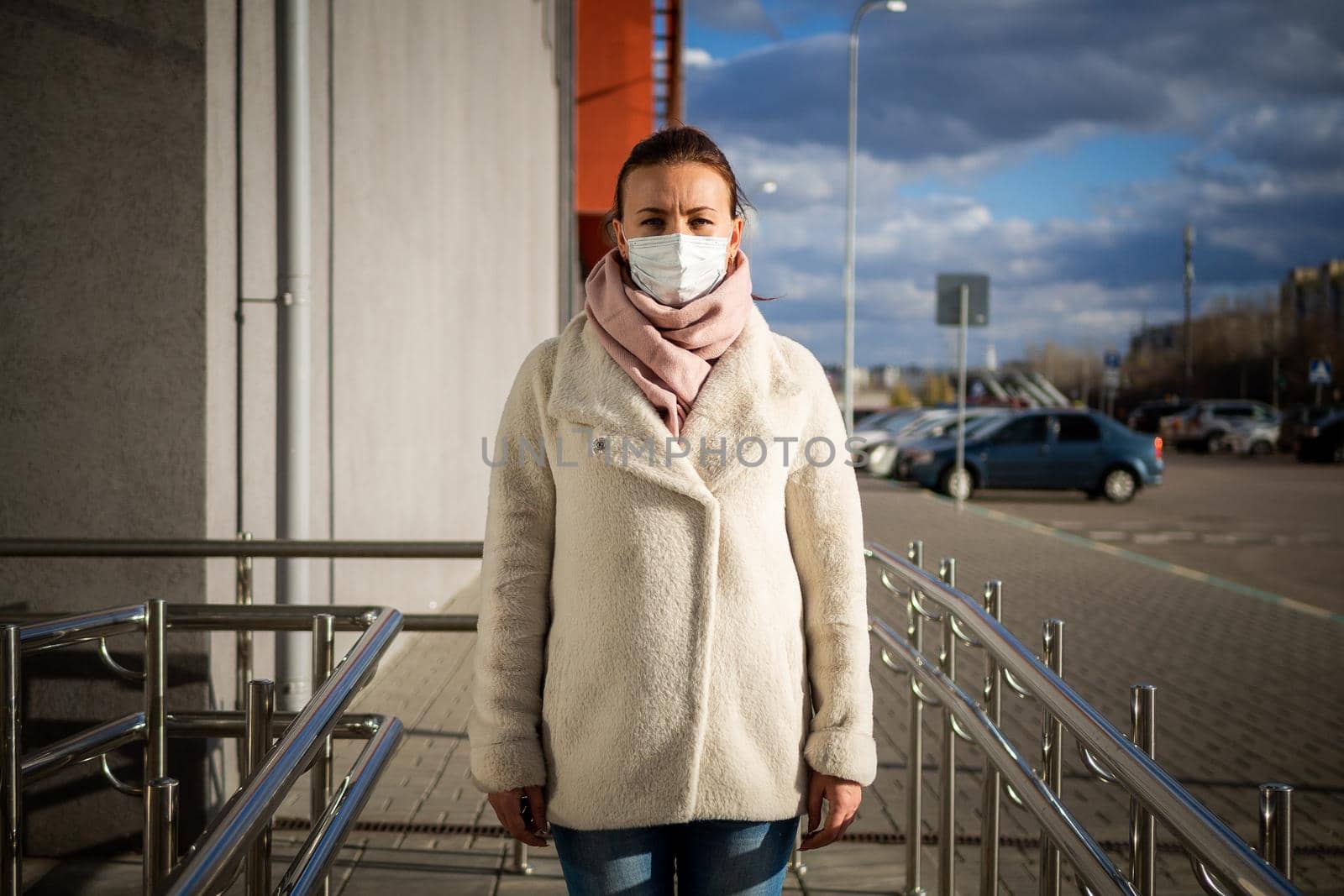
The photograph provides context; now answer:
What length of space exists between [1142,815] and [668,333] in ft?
4.86

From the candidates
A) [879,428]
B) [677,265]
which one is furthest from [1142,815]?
[879,428]

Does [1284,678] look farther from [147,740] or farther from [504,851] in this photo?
[147,740]

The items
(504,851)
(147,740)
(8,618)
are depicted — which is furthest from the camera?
(504,851)

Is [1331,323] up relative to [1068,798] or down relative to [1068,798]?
up

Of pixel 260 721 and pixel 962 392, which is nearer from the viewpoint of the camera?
pixel 260 721

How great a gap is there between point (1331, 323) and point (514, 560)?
222 ft

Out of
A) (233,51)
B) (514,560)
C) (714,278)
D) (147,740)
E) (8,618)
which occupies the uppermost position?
(233,51)

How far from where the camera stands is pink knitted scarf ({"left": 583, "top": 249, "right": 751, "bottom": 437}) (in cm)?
189

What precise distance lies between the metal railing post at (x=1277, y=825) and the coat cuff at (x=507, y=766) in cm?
107

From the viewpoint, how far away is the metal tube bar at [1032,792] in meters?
2.15

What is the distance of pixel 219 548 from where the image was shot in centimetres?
379

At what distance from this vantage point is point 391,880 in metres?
3.81

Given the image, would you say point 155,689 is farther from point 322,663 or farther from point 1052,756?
point 1052,756

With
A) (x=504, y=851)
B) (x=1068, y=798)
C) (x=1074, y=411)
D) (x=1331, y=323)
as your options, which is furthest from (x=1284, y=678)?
(x=1331, y=323)
